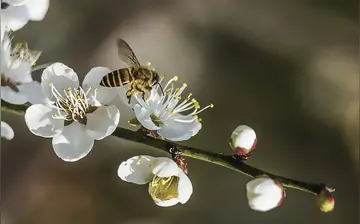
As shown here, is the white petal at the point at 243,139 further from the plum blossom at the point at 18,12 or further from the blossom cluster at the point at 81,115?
the plum blossom at the point at 18,12

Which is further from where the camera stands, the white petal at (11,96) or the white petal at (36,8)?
the white petal at (36,8)

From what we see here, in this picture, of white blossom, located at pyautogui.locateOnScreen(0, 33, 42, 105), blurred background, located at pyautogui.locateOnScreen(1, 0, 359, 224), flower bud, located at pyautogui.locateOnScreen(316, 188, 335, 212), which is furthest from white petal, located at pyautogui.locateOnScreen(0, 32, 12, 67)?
blurred background, located at pyautogui.locateOnScreen(1, 0, 359, 224)

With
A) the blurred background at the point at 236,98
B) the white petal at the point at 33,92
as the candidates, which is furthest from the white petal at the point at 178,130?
the blurred background at the point at 236,98

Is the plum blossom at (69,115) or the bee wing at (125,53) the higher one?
the bee wing at (125,53)

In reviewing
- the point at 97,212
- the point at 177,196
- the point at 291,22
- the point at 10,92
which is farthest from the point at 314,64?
the point at 10,92

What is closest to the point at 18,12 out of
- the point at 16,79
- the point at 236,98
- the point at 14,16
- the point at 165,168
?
the point at 14,16

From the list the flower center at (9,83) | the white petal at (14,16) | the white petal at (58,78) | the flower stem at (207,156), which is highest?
the white petal at (14,16)

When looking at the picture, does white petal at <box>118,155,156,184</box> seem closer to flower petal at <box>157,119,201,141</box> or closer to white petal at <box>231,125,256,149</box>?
flower petal at <box>157,119,201,141</box>
